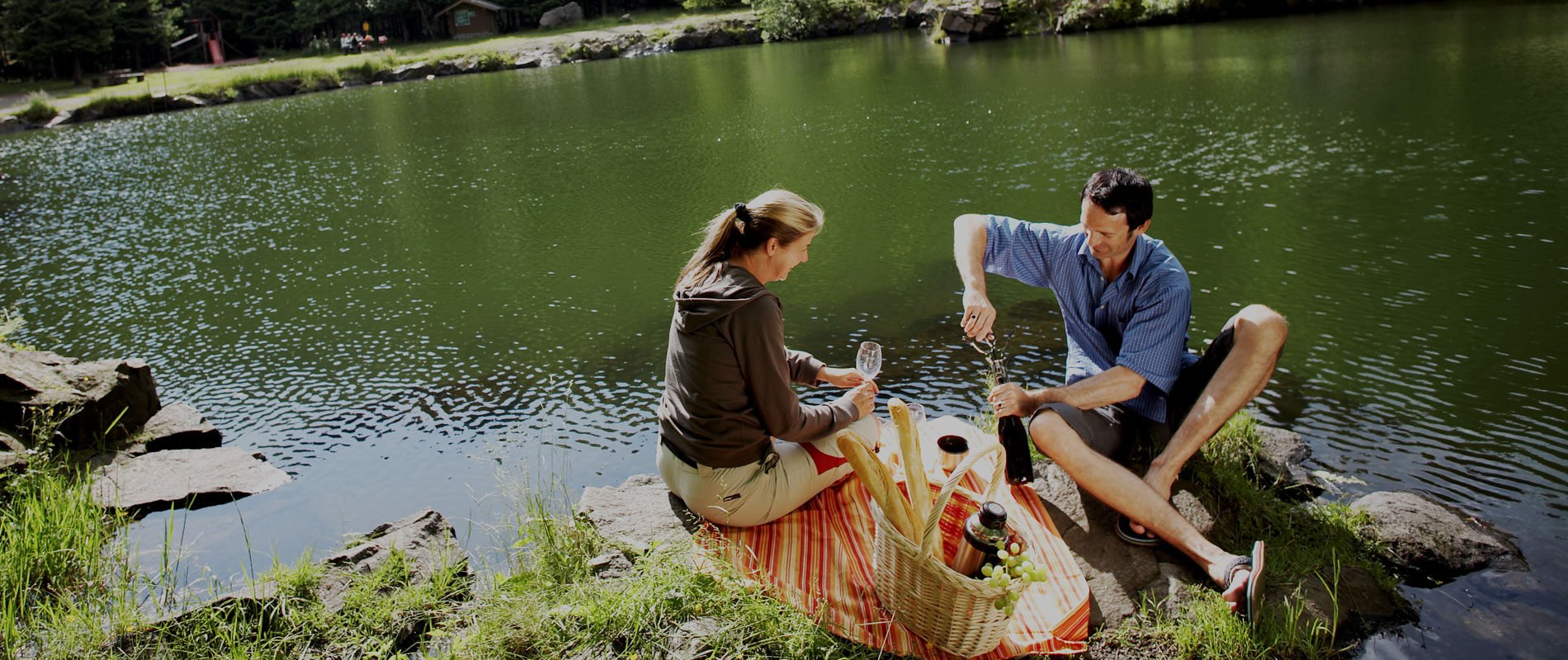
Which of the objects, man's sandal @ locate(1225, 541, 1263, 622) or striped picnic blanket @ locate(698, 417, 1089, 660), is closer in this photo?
man's sandal @ locate(1225, 541, 1263, 622)

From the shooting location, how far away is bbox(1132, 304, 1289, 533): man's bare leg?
4.48 meters

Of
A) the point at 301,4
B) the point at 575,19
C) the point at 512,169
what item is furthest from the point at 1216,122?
the point at 301,4

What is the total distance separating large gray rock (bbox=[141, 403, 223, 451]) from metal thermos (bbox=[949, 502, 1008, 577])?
7.11m

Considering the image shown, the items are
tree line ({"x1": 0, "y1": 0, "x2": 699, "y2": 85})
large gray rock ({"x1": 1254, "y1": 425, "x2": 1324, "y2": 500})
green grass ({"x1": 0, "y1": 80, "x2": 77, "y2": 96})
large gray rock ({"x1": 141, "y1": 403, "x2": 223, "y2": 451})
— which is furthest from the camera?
green grass ({"x1": 0, "y1": 80, "x2": 77, "y2": 96})

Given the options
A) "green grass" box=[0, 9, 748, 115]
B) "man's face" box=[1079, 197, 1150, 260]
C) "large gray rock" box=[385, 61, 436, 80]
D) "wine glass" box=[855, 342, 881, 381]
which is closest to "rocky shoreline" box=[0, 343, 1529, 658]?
"wine glass" box=[855, 342, 881, 381]

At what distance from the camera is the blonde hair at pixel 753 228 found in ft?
14.4

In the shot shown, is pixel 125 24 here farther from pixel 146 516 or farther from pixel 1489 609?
pixel 1489 609

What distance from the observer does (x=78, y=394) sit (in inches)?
293

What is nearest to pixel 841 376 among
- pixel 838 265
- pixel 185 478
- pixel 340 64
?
pixel 185 478

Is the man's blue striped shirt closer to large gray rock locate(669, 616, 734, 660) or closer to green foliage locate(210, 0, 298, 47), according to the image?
large gray rock locate(669, 616, 734, 660)

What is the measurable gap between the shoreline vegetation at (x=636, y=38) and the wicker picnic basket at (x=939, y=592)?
41.7m

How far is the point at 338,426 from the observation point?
841 centimetres

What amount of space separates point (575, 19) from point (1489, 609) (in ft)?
227

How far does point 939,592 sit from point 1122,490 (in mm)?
1397
